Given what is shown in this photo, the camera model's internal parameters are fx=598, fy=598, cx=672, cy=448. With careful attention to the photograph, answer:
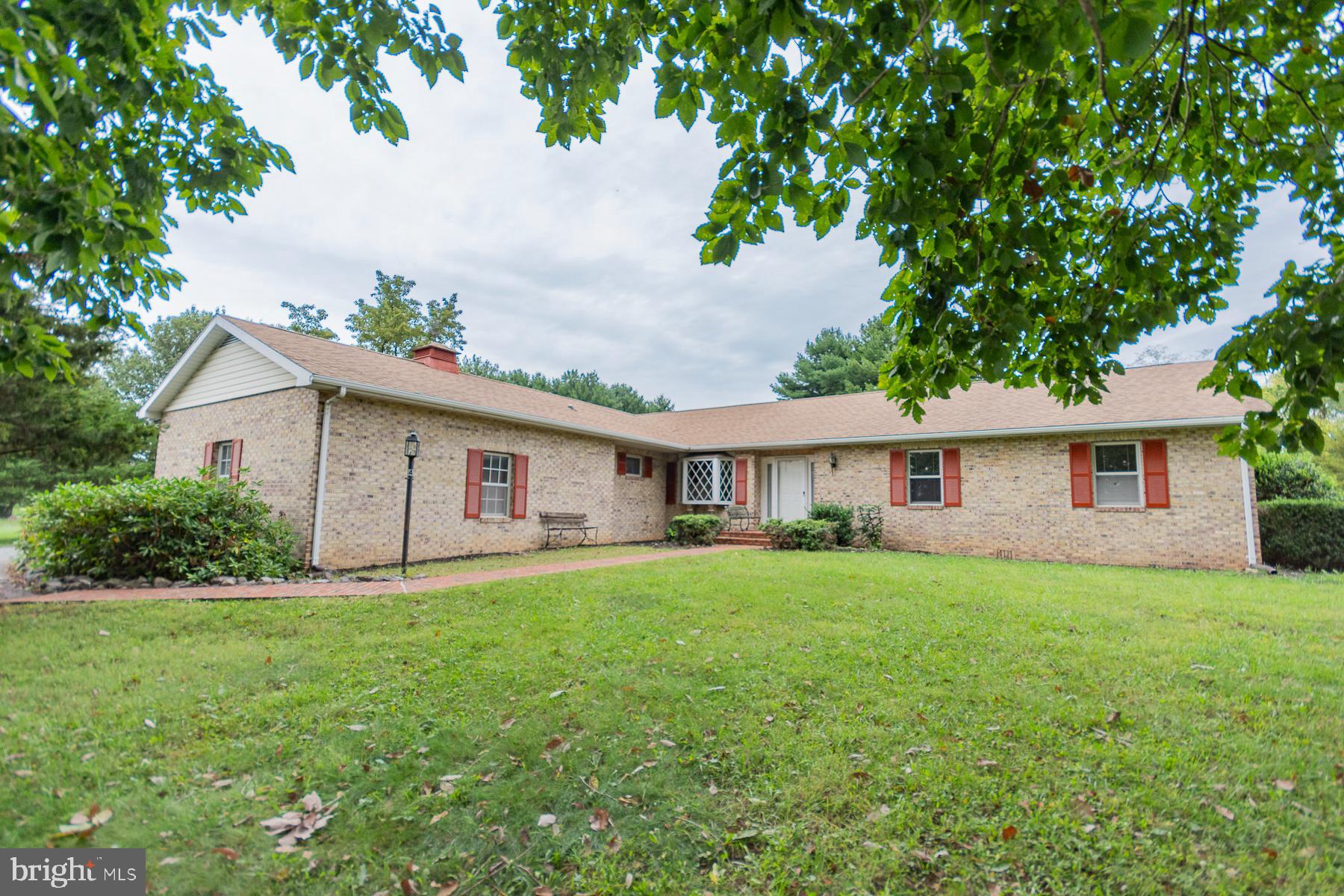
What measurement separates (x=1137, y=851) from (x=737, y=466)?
14.4m

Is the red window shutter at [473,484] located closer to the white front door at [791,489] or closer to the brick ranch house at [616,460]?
the brick ranch house at [616,460]

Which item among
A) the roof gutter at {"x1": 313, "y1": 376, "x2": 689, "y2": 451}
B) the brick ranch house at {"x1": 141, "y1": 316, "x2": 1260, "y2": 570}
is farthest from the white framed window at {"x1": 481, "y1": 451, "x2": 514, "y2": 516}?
the roof gutter at {"x1": 313, "y1": 376, "x2": 689, "y2": 451}

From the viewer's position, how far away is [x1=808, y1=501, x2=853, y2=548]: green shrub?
571 inches

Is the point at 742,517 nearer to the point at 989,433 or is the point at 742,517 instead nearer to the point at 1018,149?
the point at 989,433

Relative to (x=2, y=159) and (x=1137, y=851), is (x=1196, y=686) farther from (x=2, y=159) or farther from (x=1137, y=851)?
(x=2, y=159)

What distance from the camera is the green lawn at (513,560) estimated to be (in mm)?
9836

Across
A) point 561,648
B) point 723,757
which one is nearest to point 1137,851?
point 723,757

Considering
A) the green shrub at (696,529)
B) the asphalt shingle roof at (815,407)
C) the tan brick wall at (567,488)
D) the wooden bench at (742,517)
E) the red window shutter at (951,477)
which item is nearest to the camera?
the tan brick wall at (567,488)

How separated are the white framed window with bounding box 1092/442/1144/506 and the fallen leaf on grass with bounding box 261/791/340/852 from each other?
555 inches

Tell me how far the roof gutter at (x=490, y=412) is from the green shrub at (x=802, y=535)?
12.8ft

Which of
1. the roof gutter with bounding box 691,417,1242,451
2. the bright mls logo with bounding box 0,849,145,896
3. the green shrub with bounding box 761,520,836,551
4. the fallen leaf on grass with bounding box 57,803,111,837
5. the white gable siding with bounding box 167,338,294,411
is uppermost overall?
the white gable siding with bounding box 167,338,294,411

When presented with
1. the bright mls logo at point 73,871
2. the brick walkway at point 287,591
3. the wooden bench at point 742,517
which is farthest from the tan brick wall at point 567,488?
the bright mls logo at point 73,871

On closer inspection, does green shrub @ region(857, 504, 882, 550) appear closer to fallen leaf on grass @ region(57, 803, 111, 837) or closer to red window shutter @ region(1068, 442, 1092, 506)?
red window shutter @ region(1068, 442, 1092, 506)

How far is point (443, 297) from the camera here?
1345 inches
